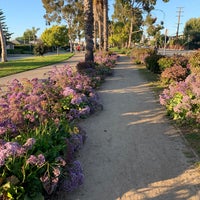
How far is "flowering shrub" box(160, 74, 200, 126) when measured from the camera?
6.49 m

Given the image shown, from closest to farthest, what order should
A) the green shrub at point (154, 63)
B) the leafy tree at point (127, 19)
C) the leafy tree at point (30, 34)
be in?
the green shrub at point (154, 63), the leafy tree at point (127, 19), the leafy tree at point (30, 34)

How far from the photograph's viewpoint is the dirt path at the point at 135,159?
151 inches

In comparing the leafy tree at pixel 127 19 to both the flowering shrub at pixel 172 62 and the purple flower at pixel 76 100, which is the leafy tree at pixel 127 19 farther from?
the purple flower at pixel 76 100

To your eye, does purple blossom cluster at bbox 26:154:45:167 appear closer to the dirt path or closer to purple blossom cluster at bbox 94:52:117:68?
the dirt path

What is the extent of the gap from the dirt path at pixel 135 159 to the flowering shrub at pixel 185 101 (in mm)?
383

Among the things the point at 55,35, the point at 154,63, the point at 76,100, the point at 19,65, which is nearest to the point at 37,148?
the point at 76,100

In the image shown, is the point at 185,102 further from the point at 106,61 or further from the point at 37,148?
the point at 106,61

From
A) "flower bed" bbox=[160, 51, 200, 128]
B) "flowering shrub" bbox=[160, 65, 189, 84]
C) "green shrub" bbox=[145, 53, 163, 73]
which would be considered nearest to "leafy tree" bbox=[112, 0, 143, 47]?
"green shrub" bbox=[145, 53, 163, 73]

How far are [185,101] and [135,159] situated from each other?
254 cm

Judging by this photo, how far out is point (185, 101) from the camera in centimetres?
661

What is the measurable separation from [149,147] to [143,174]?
1.14 m

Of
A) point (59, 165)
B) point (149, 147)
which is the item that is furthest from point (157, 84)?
point (59, 165)

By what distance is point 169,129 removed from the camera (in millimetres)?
6395

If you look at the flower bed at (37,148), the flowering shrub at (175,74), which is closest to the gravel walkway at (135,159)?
the flower bed at (37,148)
